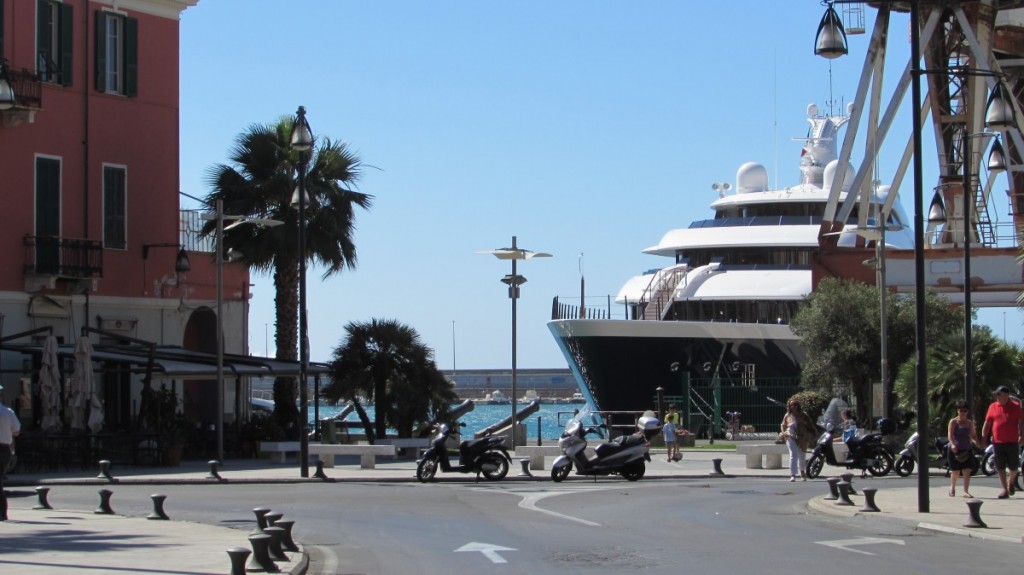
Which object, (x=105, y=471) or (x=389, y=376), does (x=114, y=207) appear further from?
(x=105, y=471)

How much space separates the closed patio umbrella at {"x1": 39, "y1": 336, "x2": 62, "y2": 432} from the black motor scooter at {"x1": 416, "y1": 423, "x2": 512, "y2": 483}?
7895mm

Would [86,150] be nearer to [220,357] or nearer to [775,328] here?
[220,357]

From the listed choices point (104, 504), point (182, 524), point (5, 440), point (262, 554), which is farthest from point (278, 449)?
point (262, 554)

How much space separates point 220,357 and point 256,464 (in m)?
2.58

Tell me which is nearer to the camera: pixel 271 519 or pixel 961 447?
pixel 271 519

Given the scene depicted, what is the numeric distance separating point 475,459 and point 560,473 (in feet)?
4.96

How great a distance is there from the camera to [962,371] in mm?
26719

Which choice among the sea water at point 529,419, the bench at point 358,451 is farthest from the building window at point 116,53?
the sea water at point 529,419

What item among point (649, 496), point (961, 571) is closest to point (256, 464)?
point (649, 496)

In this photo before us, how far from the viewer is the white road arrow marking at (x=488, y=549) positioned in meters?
12.5

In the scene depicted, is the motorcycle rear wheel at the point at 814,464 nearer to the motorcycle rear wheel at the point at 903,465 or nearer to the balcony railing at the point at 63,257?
the motorcycle rear wheel at the point at 903,465

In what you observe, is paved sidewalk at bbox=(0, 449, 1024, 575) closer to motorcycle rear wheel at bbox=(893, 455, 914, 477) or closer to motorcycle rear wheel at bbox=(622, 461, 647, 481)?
motorcycle rear wheel at bbox=(622, 461, 647, 481)

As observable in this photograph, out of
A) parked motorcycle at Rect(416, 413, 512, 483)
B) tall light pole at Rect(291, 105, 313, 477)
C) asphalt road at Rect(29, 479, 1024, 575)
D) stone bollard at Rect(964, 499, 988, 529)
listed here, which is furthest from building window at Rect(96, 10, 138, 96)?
stone bollard at Rect(964, 499, 988, 529)

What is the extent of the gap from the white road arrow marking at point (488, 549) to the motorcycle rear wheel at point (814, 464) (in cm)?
1274
